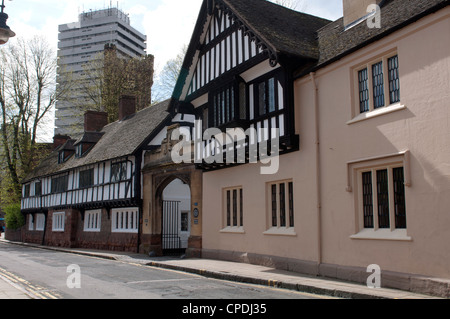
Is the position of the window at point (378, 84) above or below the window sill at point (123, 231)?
above

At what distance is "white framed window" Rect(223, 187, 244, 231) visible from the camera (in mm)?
16031

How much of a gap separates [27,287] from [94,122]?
26309 mm

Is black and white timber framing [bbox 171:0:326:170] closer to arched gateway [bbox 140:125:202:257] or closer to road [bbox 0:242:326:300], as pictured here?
arched gateway [bbox 140:125:202:257]

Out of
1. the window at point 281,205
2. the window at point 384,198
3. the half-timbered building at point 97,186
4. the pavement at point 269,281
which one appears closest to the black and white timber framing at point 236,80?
the window at point 281,205

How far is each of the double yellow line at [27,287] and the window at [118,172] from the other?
11.1m

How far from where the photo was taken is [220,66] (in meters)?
16.5

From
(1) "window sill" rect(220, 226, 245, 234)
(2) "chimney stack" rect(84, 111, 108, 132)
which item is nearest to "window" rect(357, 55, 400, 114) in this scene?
(1) "window sill" rect(220, 226, 245, 234)

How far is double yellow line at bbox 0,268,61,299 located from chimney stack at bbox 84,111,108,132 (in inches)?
894

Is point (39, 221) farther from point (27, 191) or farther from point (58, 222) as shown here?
point (58, 222)

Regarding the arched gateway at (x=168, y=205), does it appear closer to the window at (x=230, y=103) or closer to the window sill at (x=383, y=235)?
the window at (x=230, y=103)

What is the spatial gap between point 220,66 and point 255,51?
2285mm

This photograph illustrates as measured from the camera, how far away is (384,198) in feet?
34.2

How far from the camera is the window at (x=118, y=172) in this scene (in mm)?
24594

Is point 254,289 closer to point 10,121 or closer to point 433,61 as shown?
point 433,61
